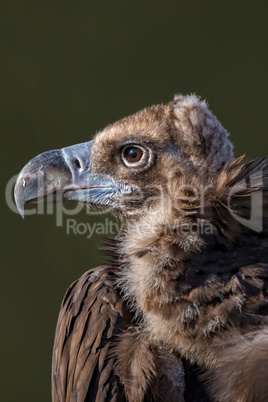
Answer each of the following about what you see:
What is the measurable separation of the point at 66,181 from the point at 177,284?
0.63m

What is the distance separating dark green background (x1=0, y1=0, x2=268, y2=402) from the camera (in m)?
4.61

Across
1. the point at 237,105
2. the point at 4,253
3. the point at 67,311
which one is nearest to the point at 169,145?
the point at 67,311

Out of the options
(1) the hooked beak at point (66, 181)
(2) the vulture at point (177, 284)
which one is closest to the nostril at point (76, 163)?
(1) the hooked beak at point (66, 181)

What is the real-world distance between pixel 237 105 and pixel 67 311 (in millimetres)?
2332

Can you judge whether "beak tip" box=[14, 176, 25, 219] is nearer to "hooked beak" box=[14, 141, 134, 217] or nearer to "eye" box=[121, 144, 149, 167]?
"hooked beak" box=[14, 141, 134, 217]

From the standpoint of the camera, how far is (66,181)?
109 inches

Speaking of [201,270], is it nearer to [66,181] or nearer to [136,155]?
[136,155]

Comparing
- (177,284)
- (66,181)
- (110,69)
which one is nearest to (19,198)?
(66,181)

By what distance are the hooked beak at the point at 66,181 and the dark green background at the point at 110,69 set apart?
1.89m

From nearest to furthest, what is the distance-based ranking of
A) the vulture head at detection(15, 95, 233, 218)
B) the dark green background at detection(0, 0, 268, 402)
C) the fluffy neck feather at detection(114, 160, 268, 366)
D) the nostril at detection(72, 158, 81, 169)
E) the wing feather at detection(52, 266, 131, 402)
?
the fluffy neck feather at detection(114, 160, 268, 366)
the wing feather at detection(52, 266, 131, 402)
the vulture head at detection(15, 95, 233, 218)
the nostril at detection(72, 158, 81, 169)
the dark green background at detection(0, 0, 268, 402)

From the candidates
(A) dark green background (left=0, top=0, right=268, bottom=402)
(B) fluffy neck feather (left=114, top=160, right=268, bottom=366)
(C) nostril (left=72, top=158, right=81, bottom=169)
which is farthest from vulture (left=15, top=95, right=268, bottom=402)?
(A) dark green background (left=0, top=0, right=268, bottom=402)

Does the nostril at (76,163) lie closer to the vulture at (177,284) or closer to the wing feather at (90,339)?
the vulture at (177,284)

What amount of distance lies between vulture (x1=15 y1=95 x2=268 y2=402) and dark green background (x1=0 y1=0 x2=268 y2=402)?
2018 millimetres

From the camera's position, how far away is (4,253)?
4.88 m
